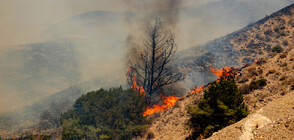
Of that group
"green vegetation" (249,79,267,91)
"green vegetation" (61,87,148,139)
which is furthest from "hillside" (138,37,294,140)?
"green vegetation" (61,87,148,139)

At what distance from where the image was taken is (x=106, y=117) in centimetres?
1462

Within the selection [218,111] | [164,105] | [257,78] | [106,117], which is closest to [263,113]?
[218,111]

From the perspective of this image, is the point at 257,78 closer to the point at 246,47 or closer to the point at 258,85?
the point at 258,85

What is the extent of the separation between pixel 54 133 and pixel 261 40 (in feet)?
113

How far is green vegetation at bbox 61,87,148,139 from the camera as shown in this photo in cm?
1356

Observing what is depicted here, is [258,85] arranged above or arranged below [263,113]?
above

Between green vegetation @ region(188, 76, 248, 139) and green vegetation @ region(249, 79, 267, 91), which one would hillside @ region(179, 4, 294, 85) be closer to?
green vegetation @ region(249, 79, 267, 91)

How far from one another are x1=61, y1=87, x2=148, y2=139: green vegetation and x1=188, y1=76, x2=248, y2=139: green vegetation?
6.01 metres

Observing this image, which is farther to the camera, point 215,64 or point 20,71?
point 20,71

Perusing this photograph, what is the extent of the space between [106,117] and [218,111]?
8614 mm

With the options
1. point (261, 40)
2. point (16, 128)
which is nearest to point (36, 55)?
point (16, 128)

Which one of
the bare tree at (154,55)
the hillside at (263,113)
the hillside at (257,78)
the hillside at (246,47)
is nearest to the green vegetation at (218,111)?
the hillside at (263,113)

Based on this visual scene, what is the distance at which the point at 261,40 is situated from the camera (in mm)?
33625

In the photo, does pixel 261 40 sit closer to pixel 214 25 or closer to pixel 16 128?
pixel 16 128
